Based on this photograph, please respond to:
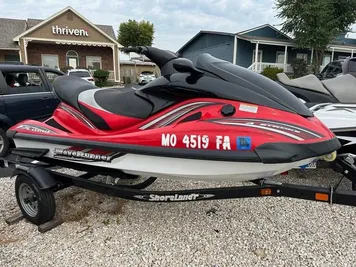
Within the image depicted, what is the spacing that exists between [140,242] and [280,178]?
2164 mm

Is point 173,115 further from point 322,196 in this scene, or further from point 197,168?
point 322,196

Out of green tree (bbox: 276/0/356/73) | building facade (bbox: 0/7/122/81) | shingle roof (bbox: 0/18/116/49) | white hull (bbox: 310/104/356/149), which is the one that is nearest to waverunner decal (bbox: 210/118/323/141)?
white hull (bbox: 310/104/356/149)

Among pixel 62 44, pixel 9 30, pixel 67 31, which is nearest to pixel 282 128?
pixel 67 31

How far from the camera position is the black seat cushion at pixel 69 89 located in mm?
2635

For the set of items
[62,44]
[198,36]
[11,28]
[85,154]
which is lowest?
[85,154]

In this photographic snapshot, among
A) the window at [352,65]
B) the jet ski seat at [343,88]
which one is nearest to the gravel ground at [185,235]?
the jet ski seat at [343,88]

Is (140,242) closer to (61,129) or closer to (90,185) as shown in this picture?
(90,185)

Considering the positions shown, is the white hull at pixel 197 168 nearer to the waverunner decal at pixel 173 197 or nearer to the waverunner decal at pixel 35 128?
the waverunner decal at pixel 173 197

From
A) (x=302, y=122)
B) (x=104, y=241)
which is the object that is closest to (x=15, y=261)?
(x=104, y=241)

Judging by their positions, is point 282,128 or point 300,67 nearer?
point 282,128

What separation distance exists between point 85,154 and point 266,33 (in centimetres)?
2519

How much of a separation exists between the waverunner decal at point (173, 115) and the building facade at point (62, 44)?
81.4 ft

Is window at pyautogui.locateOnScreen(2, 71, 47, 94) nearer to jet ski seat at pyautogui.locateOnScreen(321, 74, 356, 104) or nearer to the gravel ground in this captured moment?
the gravel ground

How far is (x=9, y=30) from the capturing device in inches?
1032
